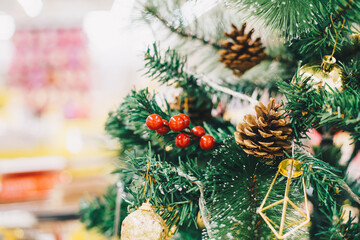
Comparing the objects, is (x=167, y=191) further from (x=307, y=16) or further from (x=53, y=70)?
(x=53, y=70)

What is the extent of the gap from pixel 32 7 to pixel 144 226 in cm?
236

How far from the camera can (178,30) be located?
1.51ft

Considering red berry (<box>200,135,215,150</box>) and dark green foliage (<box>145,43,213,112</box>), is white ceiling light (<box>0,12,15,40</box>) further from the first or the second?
red berry (<box>200,135,215,150</box>)

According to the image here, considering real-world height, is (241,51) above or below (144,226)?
above

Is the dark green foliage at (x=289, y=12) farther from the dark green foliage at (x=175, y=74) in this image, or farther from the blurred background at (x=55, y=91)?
the blurred background at (x=55, y=91)

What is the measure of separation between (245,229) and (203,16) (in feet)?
1.07

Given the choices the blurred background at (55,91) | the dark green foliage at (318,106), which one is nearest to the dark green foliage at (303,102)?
the dark green foliage at (318,106)

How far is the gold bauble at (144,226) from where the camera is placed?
0.29m

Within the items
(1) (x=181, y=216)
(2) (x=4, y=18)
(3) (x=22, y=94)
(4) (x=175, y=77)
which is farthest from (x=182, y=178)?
(2) (x=4, y=18)

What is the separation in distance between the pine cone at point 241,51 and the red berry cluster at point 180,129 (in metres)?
0.14

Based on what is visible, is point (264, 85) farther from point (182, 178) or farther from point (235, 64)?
point (182, 178)

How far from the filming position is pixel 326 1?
0.29 m

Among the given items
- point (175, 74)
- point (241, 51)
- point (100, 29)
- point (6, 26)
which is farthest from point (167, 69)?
point (6, 26)

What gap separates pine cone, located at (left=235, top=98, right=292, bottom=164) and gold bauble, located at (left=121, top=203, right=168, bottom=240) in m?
0.11
